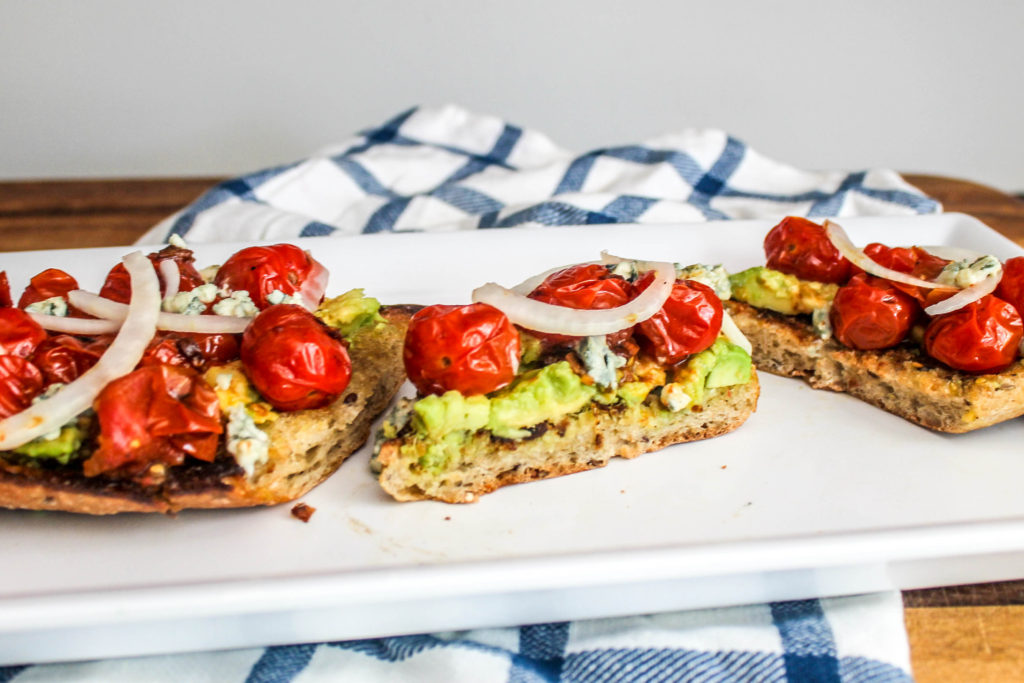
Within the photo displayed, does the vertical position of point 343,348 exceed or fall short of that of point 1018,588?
it exceeds it

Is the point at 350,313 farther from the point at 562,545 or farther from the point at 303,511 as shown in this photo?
the point at 562,545

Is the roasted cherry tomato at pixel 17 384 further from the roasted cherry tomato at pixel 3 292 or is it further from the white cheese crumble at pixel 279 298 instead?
the white cheese crumble at pixel 279 298

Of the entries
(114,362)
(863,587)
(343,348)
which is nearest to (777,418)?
(863,587)

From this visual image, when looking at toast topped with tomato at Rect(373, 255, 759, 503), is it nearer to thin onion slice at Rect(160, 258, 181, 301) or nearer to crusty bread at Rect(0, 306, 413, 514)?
crusty bread at Rect(0, 306, 413, 514)

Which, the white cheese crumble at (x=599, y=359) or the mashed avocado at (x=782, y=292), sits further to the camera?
the mashed avocado at (x=782, y=292)

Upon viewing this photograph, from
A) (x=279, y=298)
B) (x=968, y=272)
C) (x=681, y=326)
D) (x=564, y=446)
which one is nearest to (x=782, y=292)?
(x=968, y=272)

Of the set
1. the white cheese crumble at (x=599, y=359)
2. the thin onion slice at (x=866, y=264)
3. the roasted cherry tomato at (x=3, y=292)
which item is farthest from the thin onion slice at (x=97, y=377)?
the thin onion slice at (x=866, y=264)

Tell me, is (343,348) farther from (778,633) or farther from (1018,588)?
(1018,588)
